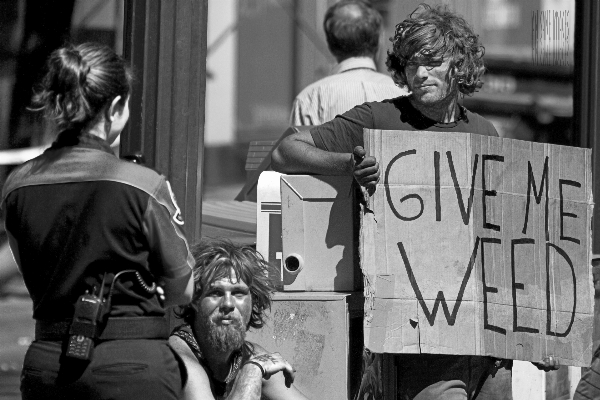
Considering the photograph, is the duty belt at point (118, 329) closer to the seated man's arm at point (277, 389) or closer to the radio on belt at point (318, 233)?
the seated man's arm at point (277, 389)

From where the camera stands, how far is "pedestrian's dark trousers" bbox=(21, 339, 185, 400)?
2.73 meters

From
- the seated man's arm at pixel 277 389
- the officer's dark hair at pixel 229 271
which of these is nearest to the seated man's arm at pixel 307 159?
the officer's dark hair at pixel 229 271

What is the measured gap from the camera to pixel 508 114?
15289mm

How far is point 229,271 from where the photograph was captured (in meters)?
3.66

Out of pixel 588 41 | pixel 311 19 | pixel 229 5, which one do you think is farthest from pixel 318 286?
pixel 229 5

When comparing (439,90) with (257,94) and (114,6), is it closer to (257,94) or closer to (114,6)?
(114,6)

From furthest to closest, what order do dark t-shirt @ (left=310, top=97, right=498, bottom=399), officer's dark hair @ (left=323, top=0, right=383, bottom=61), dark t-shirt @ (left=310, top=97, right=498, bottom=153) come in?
officer's dark hair @ (left=323, top=0, right=383, bottom=61), dark t-shirt @ (left=310, top=97, right=498, bottom=153), dark t-shirt @ (left=310, top=97, right=498, bottom=399)

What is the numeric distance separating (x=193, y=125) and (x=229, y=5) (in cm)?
995

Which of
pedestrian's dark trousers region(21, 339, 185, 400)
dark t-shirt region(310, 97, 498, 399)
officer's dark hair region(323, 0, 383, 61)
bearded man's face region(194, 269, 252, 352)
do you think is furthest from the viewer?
officer's dark hair region(323, 0, 383, 61)

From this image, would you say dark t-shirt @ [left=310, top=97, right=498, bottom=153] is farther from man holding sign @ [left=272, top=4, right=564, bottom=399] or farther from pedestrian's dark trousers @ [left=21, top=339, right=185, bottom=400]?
pedestrian's dark trousers @ [left=21, top=339, right=185, bottom=400]

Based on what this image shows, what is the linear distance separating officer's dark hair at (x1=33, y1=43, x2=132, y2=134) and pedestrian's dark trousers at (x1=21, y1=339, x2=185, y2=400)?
0.56m

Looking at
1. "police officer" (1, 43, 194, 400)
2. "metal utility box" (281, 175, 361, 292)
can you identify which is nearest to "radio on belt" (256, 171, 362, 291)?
"metal utility box" (281, 175, 361, 292)

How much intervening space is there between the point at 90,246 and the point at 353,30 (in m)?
2.96

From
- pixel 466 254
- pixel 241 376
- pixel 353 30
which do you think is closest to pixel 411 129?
pixel 466 254
